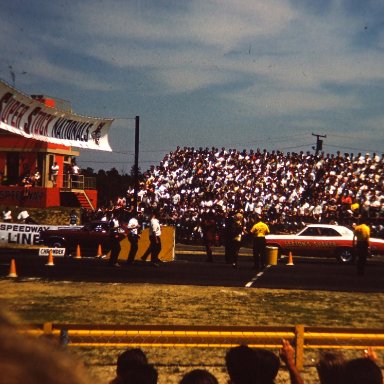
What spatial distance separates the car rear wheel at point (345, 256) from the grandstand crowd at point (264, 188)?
4696 millimetres

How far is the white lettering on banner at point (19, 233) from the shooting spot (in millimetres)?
28575

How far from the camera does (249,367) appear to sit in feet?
11.9

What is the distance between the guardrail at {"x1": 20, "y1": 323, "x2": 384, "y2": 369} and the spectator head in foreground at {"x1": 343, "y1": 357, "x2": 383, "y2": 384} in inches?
119

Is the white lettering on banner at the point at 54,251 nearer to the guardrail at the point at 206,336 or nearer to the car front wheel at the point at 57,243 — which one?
the car front wheel at the point at 57,243

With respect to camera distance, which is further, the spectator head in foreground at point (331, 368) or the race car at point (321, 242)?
the race car at point (321, 242)

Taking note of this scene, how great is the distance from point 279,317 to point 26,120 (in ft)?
96.5

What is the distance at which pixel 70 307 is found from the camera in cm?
1153

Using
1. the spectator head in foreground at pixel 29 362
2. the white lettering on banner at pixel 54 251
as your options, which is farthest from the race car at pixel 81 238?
the spectator head in foreground at pixel 29 362

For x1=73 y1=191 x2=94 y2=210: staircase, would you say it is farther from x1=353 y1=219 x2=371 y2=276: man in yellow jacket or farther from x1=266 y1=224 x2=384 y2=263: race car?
x1=353 y1=219 x2=371 y2=276: man in yellow jacket

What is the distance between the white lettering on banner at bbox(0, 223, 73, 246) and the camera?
28575 mm

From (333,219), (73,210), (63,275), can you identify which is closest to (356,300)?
(63,275)

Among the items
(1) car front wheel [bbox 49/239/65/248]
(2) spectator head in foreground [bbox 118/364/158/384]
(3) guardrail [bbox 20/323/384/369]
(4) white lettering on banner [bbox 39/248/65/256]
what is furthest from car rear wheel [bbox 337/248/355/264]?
(2) spectator head in foreground [bbox 118/364/158/384]

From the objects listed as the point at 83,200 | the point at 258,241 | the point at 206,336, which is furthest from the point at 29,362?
the point at 83,200

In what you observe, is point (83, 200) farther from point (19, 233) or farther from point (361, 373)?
point (361, 373)
